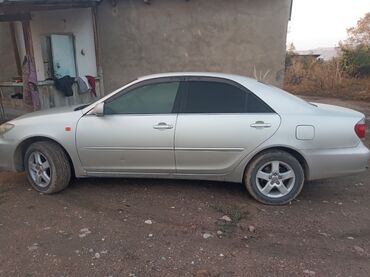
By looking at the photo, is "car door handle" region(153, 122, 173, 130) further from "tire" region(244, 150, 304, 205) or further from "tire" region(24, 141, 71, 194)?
"tire" region(24, 141, 71, 194)

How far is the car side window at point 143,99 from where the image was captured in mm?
4281

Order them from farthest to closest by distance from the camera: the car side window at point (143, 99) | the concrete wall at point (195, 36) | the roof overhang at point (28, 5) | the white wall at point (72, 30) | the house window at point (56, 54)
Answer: the concrete wall at point (195, 36)
the house window at point (56, 54)
the white wall at point (72, 30)
the roof overhang at point (28, 5)
the car side window at point (143, 99)

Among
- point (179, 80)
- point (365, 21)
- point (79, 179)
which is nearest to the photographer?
point (179, 80)

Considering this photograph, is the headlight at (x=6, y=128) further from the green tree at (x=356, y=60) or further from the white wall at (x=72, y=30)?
the green tree at (x=356, y=60)

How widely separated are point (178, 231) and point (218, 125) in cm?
129

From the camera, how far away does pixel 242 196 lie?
4.43 m

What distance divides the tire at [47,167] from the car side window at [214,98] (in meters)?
1.67

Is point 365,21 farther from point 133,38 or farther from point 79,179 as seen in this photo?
point 79,179

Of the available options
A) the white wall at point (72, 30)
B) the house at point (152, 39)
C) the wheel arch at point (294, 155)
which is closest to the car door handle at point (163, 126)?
the wheel arch at point (294, 155)

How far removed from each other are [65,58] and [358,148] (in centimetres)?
763

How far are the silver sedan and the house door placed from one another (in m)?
4.95

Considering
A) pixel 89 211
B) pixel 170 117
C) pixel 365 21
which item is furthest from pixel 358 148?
pixel 365 21

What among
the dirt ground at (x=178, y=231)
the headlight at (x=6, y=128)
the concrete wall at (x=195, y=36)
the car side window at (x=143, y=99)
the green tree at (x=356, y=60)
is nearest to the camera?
the dirt ground at (x=178, y=231)

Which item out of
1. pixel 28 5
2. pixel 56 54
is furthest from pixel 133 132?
pixel 56 54
